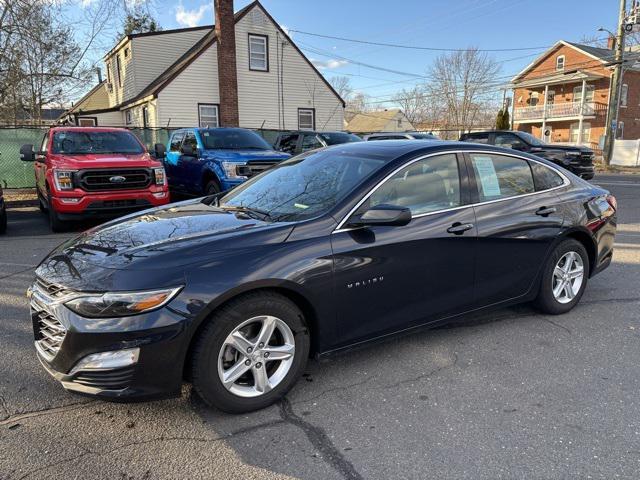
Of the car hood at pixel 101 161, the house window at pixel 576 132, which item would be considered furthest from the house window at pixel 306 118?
the house window at pixel 576 132

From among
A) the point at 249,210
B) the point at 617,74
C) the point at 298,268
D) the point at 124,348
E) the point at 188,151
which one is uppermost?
the point at 617,74

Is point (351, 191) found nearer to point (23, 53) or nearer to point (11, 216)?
point (11, 216)

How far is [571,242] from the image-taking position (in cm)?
443

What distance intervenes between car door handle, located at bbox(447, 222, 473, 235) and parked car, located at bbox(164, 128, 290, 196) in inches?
244

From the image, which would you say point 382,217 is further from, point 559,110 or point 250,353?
point 559,110

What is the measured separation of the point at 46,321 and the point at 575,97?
47861 mm

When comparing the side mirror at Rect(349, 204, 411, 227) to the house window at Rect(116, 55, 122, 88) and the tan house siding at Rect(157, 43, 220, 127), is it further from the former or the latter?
the house window at Rect(116, 55, 122, 88)

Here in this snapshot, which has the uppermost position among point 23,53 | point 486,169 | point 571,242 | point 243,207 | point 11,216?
point 23,53

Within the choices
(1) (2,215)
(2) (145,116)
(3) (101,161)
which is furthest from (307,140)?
(2) (145,116)

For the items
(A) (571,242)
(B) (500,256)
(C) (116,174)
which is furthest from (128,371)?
(C) (116,174)

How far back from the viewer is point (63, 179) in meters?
8.04

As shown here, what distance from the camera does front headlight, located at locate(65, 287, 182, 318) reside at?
253cm

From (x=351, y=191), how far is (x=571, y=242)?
7.83 ft

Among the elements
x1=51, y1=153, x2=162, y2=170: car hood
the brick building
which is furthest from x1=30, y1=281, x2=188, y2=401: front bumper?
the brick building
